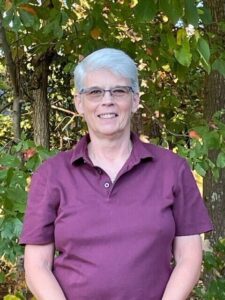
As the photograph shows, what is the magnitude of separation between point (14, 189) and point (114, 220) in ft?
2.02

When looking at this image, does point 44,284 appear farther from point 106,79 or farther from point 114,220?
point 106,79

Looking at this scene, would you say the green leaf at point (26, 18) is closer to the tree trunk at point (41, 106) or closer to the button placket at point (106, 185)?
the button placket at point (106, 185)

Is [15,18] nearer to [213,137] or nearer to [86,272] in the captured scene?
[213,137]

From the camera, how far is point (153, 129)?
15.7 feet

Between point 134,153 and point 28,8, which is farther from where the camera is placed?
point 28,8

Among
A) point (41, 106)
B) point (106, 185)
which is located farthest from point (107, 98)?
point (41, 106)

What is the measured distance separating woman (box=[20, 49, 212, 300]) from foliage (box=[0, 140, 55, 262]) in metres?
0.31

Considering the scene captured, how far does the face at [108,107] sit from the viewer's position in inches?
78.7

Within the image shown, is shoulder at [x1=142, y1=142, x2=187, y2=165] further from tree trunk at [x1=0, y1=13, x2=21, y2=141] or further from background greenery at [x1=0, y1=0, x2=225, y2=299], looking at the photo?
Result: tree trunk at [x1=0, y1=13, x2=21, y2=141]

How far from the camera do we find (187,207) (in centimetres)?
201

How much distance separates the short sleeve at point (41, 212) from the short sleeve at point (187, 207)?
37 centimetres

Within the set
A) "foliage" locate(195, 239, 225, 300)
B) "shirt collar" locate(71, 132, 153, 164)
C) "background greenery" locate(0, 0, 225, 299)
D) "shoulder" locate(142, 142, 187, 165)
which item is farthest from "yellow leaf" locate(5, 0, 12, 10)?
"foliage" locate(195, 239, 225, 300)

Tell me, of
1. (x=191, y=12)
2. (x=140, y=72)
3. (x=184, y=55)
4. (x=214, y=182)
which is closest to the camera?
(x=191, y=12)

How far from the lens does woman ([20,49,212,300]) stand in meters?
1.91
